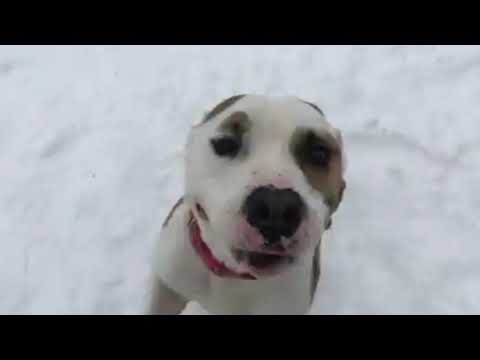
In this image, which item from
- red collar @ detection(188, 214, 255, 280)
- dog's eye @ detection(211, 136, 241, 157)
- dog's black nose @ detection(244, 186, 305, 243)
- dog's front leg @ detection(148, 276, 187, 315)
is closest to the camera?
dog's black nose @ detection(244, 186, 305, 243)

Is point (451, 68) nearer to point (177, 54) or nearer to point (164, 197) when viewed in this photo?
point (177, 54)

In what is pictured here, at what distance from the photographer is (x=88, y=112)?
345cm

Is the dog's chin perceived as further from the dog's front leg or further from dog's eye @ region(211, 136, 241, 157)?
the dog's front leg

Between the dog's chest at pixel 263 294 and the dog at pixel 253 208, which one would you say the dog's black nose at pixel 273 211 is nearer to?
the dog at pixel 253 208

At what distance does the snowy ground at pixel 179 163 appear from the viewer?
3023 millimetres

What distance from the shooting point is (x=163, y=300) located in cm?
263

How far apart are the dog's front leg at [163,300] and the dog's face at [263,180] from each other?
416 mm

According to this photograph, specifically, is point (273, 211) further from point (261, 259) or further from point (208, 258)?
point (208, 258)

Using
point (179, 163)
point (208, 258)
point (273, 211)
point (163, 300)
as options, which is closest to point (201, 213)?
point (208, 258)

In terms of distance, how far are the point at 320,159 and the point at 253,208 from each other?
1.03ft

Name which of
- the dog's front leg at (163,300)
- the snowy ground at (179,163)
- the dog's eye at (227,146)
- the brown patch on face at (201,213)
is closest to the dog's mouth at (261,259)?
the brown patch on face at (201,213)

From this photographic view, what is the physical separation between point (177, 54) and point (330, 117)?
734mm

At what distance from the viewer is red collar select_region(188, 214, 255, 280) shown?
7.41 ft

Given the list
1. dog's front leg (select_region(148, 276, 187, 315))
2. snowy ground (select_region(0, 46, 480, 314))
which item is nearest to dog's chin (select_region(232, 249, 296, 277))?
dog's front leg (select_region(148, 276, 187, 315))
